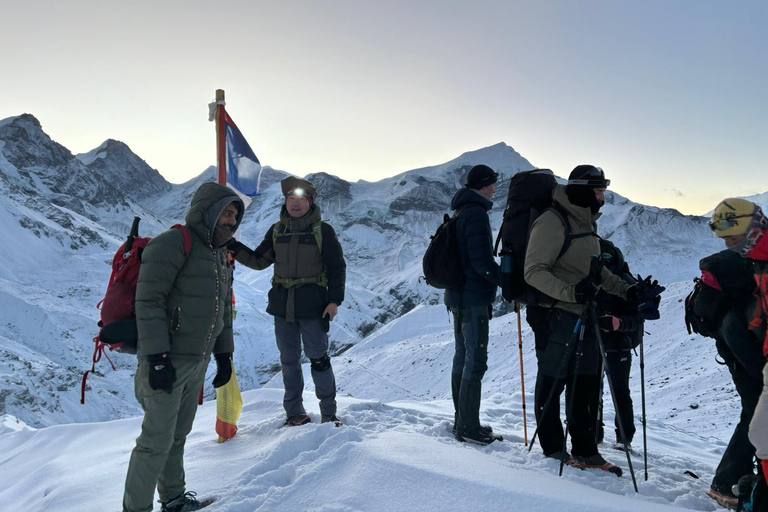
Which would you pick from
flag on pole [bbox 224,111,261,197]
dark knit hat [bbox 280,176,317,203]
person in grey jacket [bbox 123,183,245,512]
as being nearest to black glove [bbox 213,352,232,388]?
person in grey jacket [bbox 123,183,245,512]

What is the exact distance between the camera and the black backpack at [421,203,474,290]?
16.7 ft

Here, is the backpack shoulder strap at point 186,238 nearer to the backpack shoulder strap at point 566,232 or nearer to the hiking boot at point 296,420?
the hiking boot at point 296,420

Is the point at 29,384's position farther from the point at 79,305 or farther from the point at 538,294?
the point at 538,294

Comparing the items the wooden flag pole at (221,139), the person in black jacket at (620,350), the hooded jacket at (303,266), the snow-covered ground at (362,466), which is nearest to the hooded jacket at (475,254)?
the person in black jacket at (620,350)

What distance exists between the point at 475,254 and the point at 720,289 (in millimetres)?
2118

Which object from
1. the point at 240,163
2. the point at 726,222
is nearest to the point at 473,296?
the point at 726,222

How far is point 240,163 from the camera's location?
27.6 feet

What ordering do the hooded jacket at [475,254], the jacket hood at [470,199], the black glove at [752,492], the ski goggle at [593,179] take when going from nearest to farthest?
the black glove at [752,492], the ski goggle at [593,179], the hooded jacket at [475,254], the jacket hood at [470,199]

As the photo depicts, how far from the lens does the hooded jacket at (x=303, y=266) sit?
5461mm

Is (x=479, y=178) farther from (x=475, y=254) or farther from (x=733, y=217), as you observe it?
(x=733, y=217)

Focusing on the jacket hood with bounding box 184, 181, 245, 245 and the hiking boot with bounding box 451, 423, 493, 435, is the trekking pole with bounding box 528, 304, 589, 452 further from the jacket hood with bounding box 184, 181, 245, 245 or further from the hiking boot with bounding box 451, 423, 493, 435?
the jacket hood with bounding box 184, 181, 245, 245

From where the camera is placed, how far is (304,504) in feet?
10.9

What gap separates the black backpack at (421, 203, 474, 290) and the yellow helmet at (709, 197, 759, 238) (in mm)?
2301

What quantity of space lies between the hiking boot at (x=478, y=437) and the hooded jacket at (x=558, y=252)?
1.76 meters
